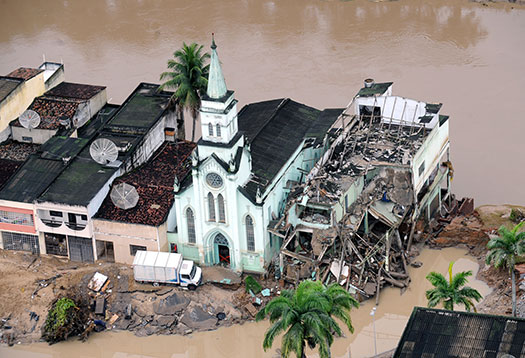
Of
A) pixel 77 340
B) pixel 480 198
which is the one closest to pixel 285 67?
pixel 480 198

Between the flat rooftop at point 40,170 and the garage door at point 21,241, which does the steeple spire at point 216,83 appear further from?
the garage door at point 21,241

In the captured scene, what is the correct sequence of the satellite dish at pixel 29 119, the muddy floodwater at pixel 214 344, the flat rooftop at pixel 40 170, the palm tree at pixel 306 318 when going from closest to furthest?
the palm tree at pixel 306 318
the muddy floodwater at pixel 214 344
the flat rooftop at pixel 40 170
the satellite dish at pixel 29 119

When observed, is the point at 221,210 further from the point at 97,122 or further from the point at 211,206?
the point at 97,122

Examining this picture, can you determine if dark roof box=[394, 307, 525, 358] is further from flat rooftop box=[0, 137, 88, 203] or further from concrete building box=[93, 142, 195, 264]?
flat rooftop box=[0, 137, 88, 203]

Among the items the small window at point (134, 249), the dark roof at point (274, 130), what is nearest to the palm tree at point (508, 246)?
the dark roof at point (274, 130)

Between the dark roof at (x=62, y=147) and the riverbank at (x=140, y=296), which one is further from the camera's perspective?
the dark roof at (x=62, y=147)

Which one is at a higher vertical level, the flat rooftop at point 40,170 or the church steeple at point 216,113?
the church steeple at point 216,113

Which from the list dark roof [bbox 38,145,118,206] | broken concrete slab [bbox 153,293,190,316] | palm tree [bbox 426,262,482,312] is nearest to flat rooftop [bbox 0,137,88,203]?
dark roof [bbox 38,145,118,206]
